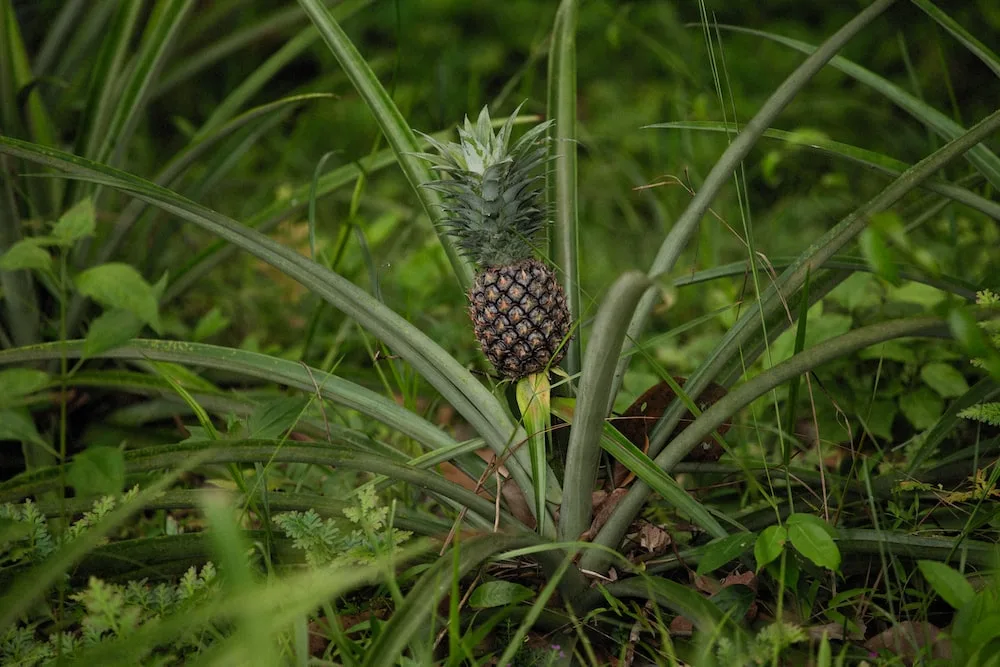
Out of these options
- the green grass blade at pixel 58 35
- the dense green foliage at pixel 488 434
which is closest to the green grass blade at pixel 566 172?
the dense green foliage at pixel 488 434

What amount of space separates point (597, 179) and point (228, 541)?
128 inches

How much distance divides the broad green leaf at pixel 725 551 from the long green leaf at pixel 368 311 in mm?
326

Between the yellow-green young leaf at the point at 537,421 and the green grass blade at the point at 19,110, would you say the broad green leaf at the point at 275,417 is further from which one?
the green grass blade at the point at 19,110

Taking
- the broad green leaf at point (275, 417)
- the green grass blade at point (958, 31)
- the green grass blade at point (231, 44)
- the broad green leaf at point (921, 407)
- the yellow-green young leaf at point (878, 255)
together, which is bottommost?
the broad green leaf at point (921, 407)

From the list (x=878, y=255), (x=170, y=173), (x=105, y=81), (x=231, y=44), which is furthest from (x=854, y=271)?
(x=231, y=44)

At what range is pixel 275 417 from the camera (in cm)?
161

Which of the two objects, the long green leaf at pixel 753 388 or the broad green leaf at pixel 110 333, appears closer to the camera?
the long green leaf at pixel 753 388

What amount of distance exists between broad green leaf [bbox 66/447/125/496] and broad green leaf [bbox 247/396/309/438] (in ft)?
0.90

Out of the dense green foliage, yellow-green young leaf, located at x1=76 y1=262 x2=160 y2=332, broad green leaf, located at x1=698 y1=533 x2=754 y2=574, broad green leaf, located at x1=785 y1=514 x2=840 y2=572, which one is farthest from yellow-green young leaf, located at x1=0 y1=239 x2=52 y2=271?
broad green leaf, located at x1=785 y1=514 x2=840 y2=572

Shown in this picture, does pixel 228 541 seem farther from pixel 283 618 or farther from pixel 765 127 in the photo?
pixel 765 127

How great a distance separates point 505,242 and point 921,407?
1125 mm

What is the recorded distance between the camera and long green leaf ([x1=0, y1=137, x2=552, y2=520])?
4.84 feet

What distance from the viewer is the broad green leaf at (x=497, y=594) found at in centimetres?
135

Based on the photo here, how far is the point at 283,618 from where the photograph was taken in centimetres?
101
